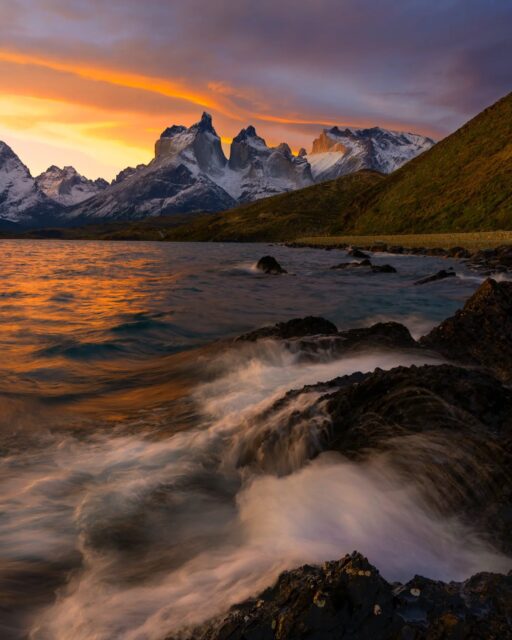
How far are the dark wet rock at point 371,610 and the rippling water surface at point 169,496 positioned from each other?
3.18 ft

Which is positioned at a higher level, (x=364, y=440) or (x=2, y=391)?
(x=364, y=440)

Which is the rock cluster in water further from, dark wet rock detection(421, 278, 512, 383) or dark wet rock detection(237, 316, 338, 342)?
dark wet rock detection(237, 316, 338, 342)

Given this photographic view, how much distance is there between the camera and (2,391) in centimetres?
1195

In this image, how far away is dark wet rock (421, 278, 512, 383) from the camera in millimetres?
10398

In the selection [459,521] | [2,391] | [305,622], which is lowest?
[2,391]

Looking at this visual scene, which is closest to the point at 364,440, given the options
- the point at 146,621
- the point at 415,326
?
the point at 146,621

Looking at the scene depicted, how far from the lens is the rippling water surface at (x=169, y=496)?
4.76 metres

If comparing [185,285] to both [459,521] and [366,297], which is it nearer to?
[366,297]

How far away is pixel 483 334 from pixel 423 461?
225 inches

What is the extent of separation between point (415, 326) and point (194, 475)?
47.5 feet

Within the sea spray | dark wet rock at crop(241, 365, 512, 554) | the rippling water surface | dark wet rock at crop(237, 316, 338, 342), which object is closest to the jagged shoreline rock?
dark wet rock at crop(237, 316, 338, 342)

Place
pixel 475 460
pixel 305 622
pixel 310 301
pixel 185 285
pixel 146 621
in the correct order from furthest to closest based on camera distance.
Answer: pixel 185 285
pixel 310 301
pixel 475 460
pixel 146 621
pixel 305 622

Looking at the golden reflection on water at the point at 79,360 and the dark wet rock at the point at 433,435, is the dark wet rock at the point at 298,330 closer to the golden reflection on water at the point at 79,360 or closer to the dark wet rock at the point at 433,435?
the golden reflection on water at the point at 79,360

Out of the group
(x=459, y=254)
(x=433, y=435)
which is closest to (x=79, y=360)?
(x=433, y=435)
